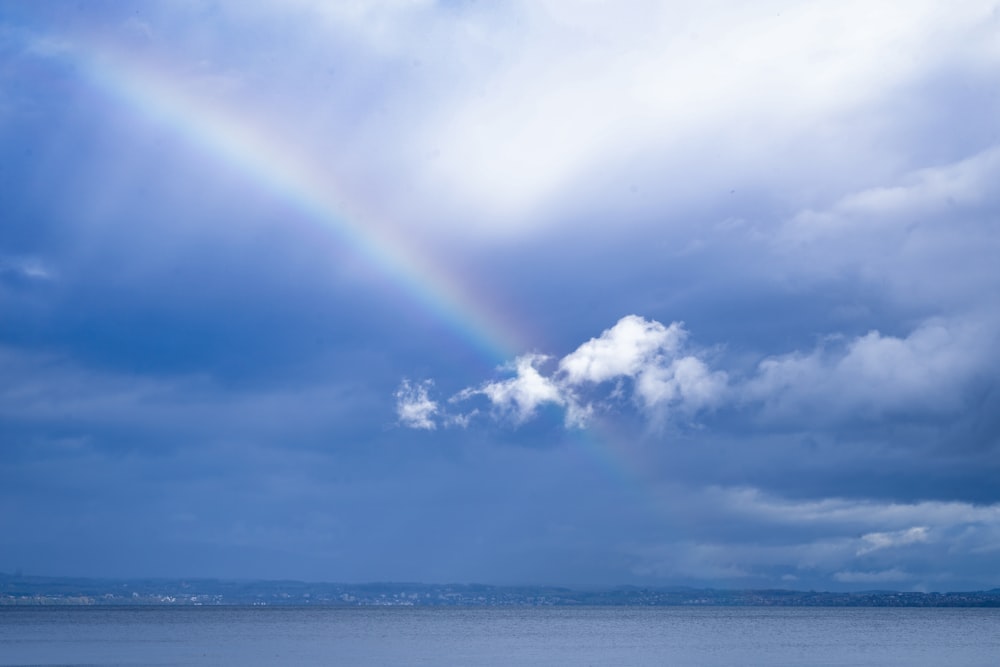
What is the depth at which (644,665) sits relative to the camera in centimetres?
11262

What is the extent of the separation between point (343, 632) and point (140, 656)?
7511 cm

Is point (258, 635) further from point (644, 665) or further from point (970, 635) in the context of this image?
point (970, 635)

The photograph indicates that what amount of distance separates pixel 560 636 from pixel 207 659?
257 ft

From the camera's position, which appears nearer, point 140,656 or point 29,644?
point 140,656

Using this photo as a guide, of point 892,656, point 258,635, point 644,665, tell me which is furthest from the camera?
point 258,635

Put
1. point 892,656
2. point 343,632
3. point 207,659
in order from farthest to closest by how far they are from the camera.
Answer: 1. point 343,632
2. point 892,656
3. point 207,659

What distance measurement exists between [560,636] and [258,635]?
2027 inches

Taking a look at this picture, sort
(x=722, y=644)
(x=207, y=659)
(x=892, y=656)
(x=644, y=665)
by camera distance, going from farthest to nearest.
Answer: (x=722, y=644) → (x=892, y=656) → (x=207, y=659) → (x=644, y=665)

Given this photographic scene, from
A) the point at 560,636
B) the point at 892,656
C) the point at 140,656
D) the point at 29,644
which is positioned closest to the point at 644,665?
the point at 892,656

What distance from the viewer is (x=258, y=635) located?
18225 centimetres

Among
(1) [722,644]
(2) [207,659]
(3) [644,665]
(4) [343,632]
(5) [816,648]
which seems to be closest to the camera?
(3) [644,665]

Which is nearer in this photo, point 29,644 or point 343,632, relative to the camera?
point 29,644

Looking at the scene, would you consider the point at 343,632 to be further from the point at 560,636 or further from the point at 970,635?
the point at 970,635

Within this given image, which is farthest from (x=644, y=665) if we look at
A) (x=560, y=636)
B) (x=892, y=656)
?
(x=560, y=636)
